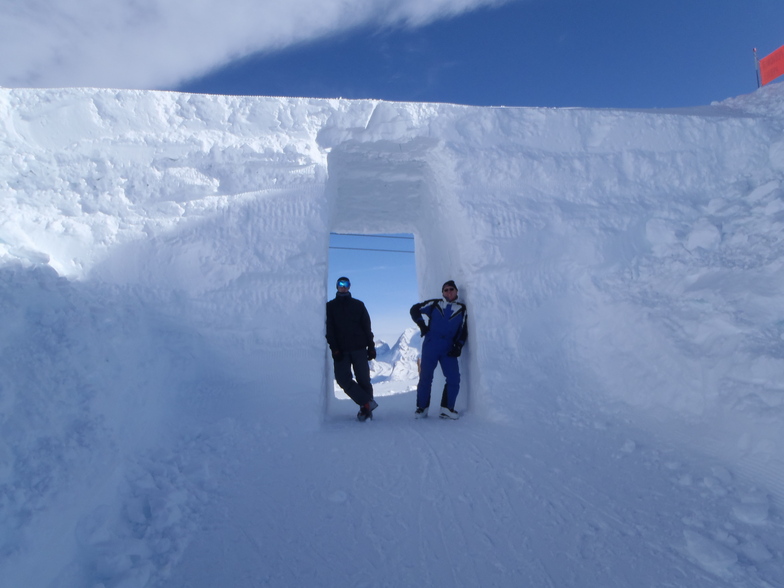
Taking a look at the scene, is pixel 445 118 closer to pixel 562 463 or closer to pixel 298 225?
pixel 298 225

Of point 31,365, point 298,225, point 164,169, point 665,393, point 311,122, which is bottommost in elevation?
point 665,393

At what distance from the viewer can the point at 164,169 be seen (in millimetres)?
5059

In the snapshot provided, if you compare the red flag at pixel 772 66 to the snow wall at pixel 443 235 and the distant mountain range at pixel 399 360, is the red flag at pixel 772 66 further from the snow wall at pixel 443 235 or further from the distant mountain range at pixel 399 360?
the distant mountain range at pixel 399 360

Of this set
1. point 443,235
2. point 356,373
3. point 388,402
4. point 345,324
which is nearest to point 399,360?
point 388,402

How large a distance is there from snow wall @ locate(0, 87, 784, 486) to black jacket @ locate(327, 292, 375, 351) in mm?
353

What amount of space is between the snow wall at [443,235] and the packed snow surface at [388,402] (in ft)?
0.09

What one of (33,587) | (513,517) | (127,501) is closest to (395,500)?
(513,517)

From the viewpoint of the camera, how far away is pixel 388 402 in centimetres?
718

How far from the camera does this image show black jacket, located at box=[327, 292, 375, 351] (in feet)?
16.8

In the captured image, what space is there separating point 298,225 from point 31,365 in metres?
2.78

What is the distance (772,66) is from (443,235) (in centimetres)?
660

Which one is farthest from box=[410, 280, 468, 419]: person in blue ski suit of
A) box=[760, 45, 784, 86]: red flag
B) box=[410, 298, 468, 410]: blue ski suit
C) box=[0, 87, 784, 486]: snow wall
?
box=[760, 45, 784, 86]: red flag

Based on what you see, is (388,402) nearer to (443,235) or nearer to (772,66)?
(443,235)

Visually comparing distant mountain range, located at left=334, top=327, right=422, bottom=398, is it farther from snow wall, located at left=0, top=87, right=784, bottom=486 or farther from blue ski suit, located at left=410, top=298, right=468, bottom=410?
snow wall, located at left=0, top=87, right=784, bottom=486
